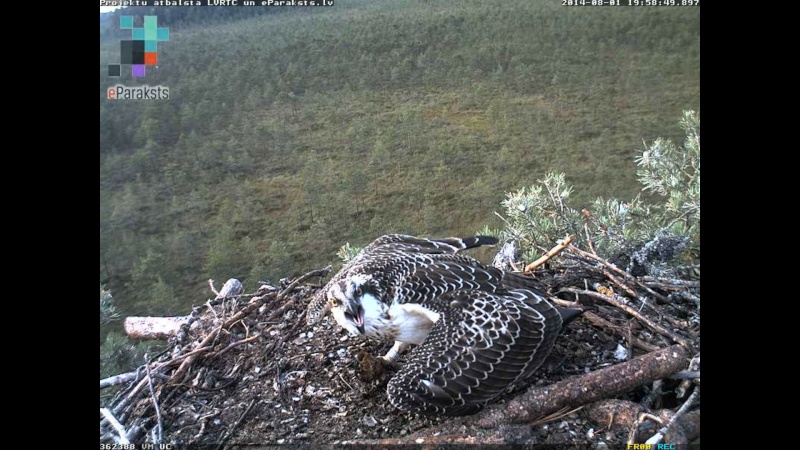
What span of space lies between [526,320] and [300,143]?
181 centimetres

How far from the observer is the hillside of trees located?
376cm

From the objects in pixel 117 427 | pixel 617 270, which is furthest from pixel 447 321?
pixel 117 427

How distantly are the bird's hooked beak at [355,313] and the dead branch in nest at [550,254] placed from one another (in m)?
1.38

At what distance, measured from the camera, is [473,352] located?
112 inches

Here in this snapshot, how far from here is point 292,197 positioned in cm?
384

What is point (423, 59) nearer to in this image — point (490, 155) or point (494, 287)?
point (490, 155)

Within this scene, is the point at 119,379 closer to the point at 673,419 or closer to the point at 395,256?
the point at 395,256

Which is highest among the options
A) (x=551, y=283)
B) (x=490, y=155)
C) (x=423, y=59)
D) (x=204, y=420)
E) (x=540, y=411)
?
(x=423, y=59)

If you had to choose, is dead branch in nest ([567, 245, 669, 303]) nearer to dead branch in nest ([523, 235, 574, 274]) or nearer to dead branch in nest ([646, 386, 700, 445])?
dead branch in nest ([523, 235, 574, 274])

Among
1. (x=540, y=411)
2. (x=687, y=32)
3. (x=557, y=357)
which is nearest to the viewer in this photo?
(x=540, y=411)

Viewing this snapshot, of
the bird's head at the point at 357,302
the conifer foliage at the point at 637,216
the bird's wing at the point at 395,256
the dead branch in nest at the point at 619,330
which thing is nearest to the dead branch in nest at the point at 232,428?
the bird's wing at the point at 395,256

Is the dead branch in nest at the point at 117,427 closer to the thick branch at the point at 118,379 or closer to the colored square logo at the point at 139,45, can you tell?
the thick branch at the point at 118,379

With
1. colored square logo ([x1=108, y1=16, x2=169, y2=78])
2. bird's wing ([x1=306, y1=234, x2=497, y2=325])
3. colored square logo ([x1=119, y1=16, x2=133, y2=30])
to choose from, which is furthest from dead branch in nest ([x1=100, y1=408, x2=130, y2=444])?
colored square logo ([x1=119, y1=16, x2=133, y2=30])

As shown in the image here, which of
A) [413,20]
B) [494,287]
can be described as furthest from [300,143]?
[494,287]
